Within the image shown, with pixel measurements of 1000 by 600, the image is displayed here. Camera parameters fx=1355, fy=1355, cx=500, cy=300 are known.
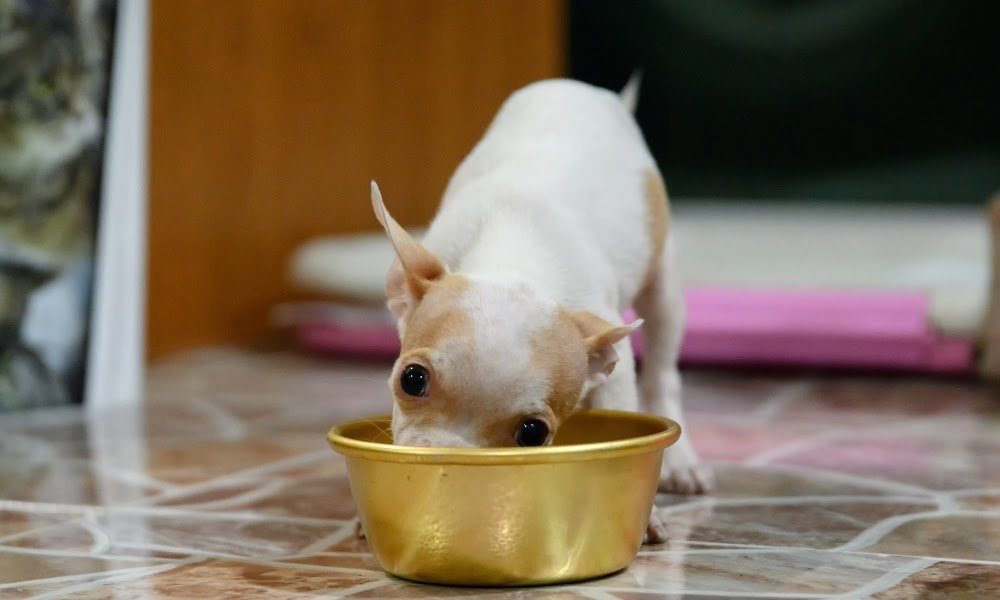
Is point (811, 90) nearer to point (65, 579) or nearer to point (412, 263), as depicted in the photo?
point (412, 263)

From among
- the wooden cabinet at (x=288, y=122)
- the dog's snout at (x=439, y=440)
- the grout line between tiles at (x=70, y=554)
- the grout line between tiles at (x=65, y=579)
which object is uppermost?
the wooden cabinet at (x=288, y=122)

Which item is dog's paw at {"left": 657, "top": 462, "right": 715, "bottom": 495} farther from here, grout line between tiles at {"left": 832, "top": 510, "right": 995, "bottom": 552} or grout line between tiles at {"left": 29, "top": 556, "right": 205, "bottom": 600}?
grout line between tiles at {"left": 29, "top": 556, "right": 205, "bottom": 600}

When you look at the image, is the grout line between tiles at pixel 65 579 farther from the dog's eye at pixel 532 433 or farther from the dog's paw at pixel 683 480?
the dog's paw at pixel 683 480

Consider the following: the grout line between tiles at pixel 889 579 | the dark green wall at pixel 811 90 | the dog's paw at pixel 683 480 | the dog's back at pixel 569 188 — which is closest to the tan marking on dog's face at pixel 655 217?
the dog's back at pixel 569 188

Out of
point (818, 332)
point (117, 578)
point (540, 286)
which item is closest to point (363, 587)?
point (117, 578)

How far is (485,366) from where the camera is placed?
170 centimetres

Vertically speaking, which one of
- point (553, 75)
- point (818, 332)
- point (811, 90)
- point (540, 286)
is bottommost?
point (818, 332)

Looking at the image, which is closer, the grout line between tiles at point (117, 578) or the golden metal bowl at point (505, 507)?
the golden metal bowl at point (505, 507)

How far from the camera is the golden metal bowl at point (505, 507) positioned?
1712mm

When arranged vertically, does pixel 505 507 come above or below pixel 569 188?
below

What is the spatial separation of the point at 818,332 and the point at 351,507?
2322mm

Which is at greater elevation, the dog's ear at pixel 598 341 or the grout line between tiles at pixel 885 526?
the dog's ear at pixel 598 341

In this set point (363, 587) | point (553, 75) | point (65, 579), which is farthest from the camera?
point (553, 75)

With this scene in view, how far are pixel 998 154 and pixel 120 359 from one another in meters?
4.56
